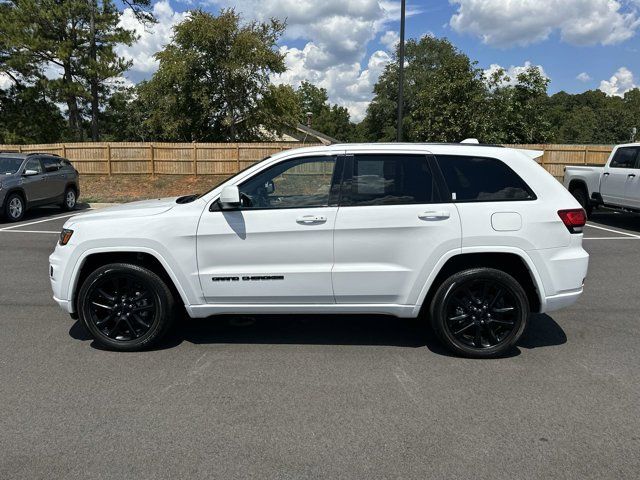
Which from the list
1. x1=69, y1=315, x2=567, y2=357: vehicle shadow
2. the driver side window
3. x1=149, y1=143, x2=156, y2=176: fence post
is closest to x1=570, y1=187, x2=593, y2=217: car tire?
x1=69, y1=315, x2=567, y2=357: vehicle shadow

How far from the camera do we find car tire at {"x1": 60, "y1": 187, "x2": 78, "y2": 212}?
14281 millimetres

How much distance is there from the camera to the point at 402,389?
12.1 ft

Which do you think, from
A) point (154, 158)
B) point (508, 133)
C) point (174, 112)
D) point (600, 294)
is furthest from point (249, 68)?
point (600, 294)

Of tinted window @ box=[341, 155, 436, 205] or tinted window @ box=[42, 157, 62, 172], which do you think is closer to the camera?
tinted window @ box=[341, 155, 436, 205]

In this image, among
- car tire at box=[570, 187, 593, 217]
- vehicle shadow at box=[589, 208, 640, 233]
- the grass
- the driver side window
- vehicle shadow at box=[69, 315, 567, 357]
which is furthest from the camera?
the grass

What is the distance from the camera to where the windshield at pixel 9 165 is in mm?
12362

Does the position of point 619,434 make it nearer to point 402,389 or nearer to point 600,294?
point 402,389

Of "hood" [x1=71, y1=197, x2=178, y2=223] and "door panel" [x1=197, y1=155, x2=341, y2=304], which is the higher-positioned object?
"hood" [x1=71, y1=197, x2=178, y2=223]

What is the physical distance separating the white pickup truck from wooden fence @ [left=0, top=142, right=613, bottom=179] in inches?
445

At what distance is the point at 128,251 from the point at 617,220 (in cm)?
1241

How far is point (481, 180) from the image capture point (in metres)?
4.20

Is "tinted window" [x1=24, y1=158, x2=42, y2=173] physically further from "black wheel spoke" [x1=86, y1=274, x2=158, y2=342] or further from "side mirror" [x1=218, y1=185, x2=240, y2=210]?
"side mirror" [x1=218, y1=185, x2=240, y2=210]

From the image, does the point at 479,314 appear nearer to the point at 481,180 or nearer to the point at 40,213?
the point at 481,180

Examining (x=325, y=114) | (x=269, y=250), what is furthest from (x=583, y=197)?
(x=325, y=114)
